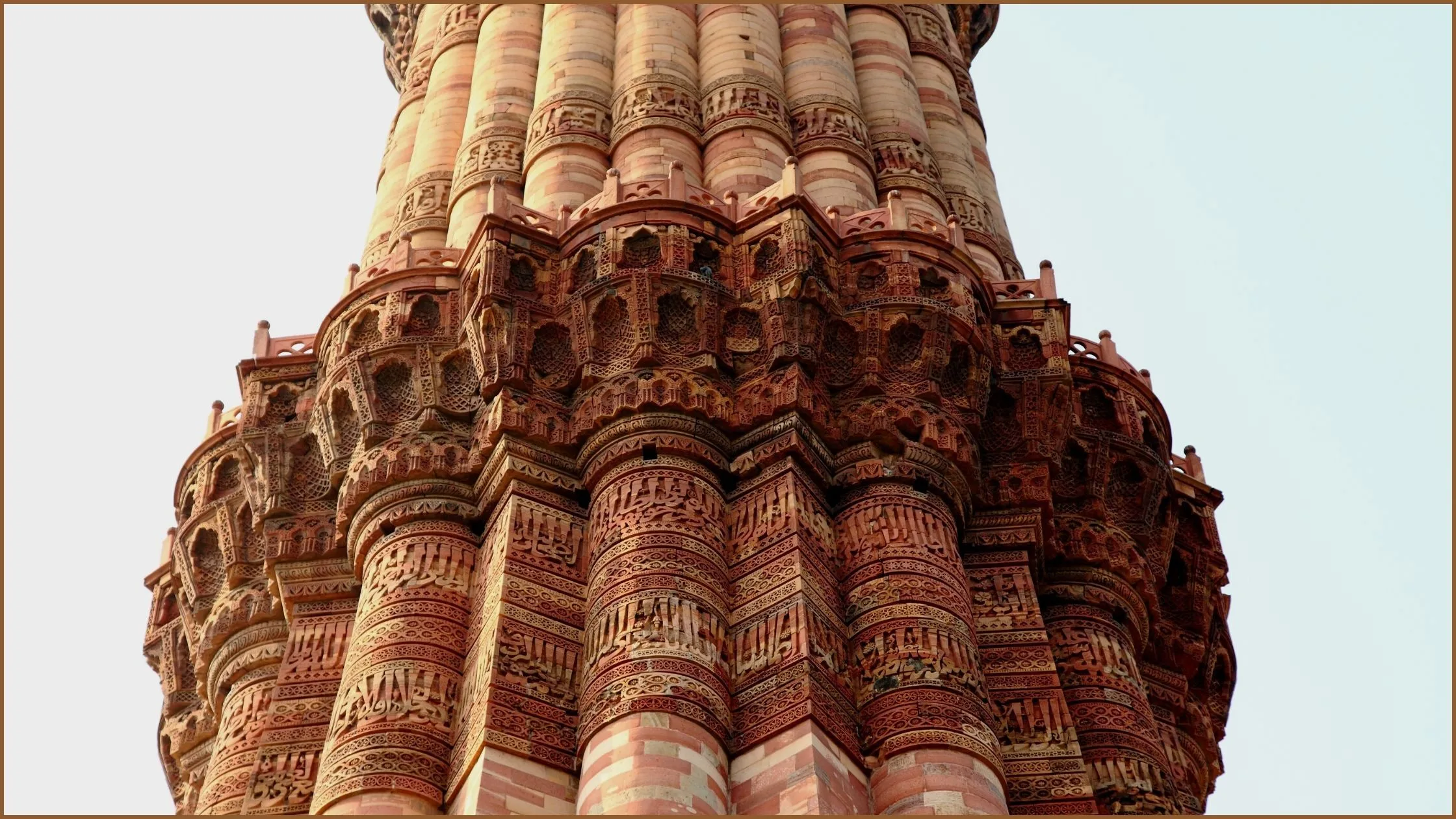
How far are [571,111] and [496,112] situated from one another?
0.78 metres

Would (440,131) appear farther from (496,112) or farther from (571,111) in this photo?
(571,111)

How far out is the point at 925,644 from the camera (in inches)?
484

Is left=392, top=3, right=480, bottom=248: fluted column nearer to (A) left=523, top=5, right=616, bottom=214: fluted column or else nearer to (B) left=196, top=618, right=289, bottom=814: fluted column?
(A) left=523, top=5, right=616, bottom=214: fluted column

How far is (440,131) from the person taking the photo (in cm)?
1781

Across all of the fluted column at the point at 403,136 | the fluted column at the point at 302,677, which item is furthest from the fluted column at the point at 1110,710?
the fluted column at the point at 403,136

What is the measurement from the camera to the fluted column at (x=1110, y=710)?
13422 millimetres

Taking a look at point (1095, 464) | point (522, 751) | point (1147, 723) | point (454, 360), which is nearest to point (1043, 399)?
point (1095, 464)

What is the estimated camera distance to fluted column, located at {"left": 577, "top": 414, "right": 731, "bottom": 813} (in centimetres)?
1120

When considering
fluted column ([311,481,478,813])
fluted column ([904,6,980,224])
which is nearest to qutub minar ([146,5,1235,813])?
fluted column ([311,481,478,813])

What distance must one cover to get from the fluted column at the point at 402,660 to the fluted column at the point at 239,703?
1.20 m

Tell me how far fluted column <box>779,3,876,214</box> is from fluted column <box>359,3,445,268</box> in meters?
2.88

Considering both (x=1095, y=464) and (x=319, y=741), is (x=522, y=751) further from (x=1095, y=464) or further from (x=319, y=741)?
(x=1095, y=464)

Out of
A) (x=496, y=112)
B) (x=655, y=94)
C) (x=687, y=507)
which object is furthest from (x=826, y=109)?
(x=687, y=507)

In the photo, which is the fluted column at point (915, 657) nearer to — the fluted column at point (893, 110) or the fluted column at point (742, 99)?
the fluted column at point (742, 99)
